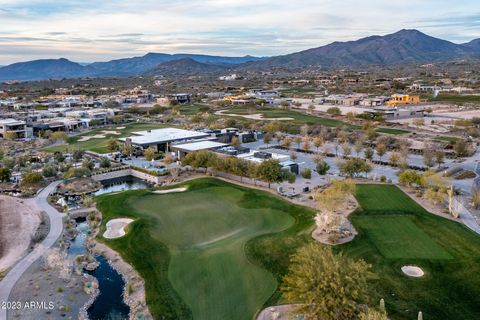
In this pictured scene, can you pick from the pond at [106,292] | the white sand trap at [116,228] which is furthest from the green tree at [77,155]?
the pond at [106,292]

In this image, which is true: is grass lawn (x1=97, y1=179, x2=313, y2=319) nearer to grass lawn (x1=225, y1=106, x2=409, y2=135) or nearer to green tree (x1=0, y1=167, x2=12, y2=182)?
green tree (x1=0, y1=167, x2=12, y2=182)

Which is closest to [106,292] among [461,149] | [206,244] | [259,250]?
[206,244]

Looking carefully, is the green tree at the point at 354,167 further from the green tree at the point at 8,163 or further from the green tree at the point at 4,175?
the green tree at the point at 8,163

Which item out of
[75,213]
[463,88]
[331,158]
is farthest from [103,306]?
[463,88]

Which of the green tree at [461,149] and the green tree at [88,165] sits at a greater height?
the green tree at [461,149]

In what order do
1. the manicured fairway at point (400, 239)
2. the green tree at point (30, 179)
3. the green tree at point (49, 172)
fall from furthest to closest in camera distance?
1. the green tree at point (49, 172)
2. the green tree at point (30, 179)
3. the manicured fairway at point (400, 239)

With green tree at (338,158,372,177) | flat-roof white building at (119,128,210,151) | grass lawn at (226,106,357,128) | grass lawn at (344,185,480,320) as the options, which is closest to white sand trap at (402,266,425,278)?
grass lawn at (344,185,480,320)

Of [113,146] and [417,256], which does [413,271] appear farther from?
[113,146]
